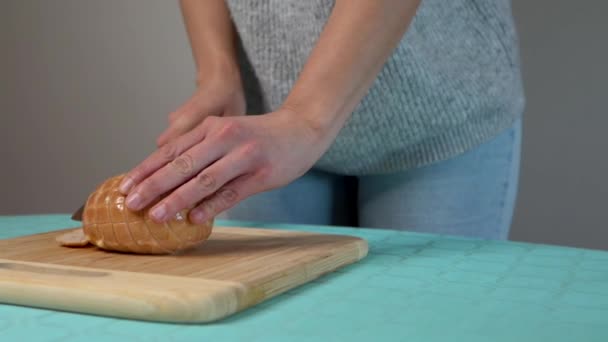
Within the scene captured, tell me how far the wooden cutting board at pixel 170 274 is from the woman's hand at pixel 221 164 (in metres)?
0.06

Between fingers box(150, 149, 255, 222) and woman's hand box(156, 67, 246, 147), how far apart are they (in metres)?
0.24

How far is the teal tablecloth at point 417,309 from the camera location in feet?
1.68

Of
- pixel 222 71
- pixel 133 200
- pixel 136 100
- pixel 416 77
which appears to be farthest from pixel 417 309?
pixel 136 100

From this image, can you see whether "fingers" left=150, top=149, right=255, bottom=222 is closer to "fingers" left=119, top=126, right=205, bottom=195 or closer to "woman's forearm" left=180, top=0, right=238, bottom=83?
"fingers" left=119, top=126, right=205, bottom=195

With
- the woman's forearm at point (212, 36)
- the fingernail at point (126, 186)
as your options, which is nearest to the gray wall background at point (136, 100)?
the woman's forearm at point (212, 36)

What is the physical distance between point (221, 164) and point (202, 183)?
1.0 inches

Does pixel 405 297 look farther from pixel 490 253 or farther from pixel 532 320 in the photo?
pixel 490 253

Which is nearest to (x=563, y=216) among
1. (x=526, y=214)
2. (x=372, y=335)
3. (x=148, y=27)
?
(x=526, y=214)

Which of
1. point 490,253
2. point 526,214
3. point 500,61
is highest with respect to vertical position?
point 500,61

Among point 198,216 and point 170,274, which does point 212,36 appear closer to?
point 198,216

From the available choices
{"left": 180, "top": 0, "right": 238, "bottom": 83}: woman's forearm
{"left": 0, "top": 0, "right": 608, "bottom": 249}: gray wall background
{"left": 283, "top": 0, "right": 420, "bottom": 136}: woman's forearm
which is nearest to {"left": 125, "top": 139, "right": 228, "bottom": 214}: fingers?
{"left": 283, "top": 0, "right": 420, "bottom": 136}: woman's forearm

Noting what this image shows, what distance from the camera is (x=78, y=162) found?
2.91 metres

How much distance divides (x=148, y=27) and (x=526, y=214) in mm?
1459

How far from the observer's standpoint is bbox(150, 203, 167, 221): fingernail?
75cm
